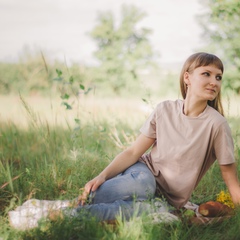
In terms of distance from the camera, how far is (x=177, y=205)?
6.80 ft

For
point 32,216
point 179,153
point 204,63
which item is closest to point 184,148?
point 179,153

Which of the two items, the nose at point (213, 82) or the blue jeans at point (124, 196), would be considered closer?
the blue jeans at point (124, 196)

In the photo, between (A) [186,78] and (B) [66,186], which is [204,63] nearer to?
(A) [186,78]

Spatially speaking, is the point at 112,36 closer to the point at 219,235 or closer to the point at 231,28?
the point at 231,28

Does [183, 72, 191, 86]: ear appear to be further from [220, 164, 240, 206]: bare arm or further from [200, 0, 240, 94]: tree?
[200, 0, 240, 94]: tree

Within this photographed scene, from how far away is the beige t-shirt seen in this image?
1974 mm

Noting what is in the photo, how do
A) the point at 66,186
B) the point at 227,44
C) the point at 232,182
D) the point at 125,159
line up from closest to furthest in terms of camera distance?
1. the point at 232,182
2. the point at 125,159
3. the point at 66,186
4. the point at 227,44

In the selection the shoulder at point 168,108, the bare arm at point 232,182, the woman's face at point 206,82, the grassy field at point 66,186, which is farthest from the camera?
the shoulder at point 168,108

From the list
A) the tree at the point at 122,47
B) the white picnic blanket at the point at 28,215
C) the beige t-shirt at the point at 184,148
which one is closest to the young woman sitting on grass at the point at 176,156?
the beige t-shirt at the point at 184,148

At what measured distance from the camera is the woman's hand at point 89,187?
6.39 ft

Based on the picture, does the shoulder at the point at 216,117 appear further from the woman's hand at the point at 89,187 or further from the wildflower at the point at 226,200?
the woman's hand at the point at 89,187

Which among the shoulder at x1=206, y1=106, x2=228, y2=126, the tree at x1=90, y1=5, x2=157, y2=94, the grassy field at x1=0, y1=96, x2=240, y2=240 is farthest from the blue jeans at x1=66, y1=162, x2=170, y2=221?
the tree at x1=90, y1=5, x2=157, y2=94

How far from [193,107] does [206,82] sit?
170mm

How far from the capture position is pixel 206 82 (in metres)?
2.05
